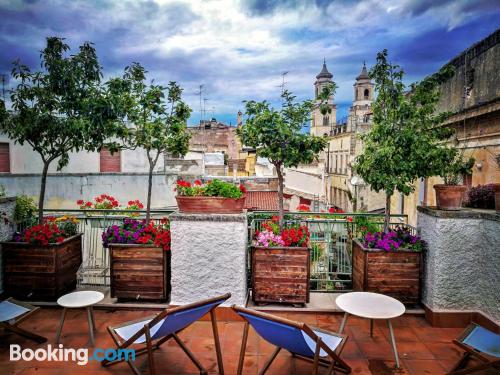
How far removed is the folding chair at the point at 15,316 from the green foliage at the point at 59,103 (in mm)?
1593

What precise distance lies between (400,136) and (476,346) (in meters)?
2.19

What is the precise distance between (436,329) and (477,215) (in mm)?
1258

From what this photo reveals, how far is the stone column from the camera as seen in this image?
13.2 feet

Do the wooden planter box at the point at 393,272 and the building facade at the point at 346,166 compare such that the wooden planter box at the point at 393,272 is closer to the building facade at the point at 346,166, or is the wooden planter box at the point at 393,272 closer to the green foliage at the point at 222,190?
the green foliage at the point at 222,190

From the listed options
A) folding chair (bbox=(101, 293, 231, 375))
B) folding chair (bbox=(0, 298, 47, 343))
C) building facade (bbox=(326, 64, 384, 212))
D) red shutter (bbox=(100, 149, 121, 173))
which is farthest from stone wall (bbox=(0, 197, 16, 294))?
building facade (bbox=(326, 64, 384, 212))

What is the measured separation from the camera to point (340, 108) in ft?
246

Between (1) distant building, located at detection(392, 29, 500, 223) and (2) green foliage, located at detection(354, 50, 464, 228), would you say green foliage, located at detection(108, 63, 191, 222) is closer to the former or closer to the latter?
(2) green foliage, located at detection(354, 50, 464, 228)

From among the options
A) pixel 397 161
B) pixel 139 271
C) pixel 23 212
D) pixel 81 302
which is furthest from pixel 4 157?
pixel 397 161

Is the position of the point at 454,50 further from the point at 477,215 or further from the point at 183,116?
the point at 183,116

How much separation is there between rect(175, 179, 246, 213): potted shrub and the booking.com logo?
154cm

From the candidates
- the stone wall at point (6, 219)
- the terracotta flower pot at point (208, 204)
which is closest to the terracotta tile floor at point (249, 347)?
the stone wall at point (6, 219)

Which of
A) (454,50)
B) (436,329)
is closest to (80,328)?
(436,329)

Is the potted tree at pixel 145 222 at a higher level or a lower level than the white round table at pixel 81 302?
higher

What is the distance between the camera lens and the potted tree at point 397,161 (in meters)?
4.15
